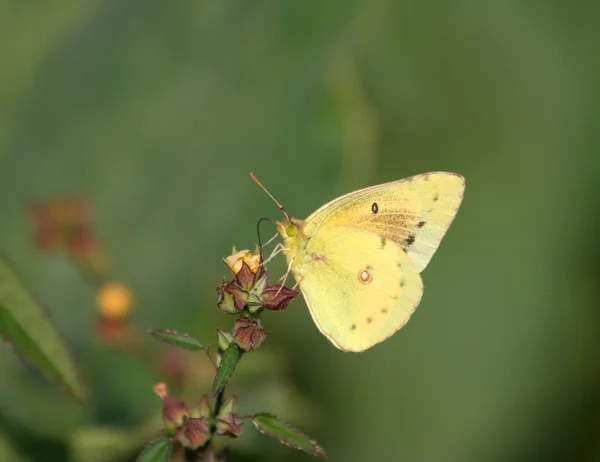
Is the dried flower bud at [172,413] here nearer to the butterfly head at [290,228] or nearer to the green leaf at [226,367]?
the green leaf at [226,367]

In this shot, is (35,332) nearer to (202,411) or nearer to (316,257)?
(202,411)

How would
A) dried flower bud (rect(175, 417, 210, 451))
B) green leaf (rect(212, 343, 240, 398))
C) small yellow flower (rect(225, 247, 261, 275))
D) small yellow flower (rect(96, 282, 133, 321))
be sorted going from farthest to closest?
small yellow flower (rect(96, 282, 133, 321)) < small yellow flower (rect(225, 247, 261, 275)) < dried flower bud (rect(175, 417, 210, 451)) < green leaf (rect(212, 343, 240, 398))

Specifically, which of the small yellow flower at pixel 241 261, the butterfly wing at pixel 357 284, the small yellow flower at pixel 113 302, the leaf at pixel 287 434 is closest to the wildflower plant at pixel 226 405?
the leaf at pixel 287 434

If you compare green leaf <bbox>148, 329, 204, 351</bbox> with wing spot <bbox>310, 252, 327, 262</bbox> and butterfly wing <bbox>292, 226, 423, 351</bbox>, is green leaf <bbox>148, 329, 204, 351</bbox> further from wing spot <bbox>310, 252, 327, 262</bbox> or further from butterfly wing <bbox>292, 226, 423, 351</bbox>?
wing spot <bbox>310, 252, 327, 262</bbox>

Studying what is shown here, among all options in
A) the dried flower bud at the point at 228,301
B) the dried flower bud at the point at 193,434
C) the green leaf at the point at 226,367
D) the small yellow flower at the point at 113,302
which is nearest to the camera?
the green leaf at the point at 226,367

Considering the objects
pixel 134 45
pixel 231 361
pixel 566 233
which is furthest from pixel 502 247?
pixel 231 361

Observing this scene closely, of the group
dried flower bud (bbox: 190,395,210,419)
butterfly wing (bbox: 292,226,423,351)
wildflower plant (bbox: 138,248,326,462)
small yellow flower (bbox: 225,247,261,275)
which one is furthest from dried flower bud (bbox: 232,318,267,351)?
butterfly wing (bbox: 292,226,423,351)
